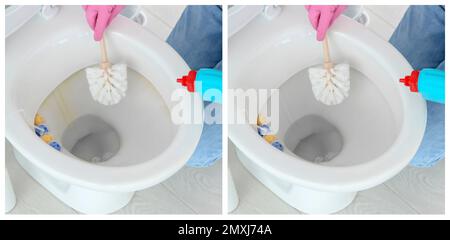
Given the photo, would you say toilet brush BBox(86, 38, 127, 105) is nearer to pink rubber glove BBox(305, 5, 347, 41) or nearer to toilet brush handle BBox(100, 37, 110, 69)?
toilet brush handle BBox(100, 37, 110, 69)

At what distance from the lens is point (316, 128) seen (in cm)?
148

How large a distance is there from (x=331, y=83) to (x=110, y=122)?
461 millimetres

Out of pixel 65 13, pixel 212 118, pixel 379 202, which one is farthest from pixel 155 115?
pixel 379 202

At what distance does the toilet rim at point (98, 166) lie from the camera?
118 centimetres

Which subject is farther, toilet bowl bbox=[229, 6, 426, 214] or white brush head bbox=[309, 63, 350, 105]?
Result: white brush head bbox=[309, 63, 350, 105]

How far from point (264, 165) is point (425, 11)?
45 cm

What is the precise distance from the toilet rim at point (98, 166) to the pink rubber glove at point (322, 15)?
29 cm

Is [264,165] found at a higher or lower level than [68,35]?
lower

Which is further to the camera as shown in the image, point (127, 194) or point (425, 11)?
point (127, 194)

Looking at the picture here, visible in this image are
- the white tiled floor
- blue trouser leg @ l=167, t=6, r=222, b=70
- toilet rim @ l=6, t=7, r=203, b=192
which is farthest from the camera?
the white tiled floor

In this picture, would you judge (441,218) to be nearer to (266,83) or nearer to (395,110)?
(395,110)

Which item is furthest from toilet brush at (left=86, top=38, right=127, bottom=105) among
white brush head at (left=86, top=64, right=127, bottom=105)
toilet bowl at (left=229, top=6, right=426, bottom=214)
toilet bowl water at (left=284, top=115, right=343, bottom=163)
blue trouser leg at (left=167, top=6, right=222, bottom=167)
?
toilet bowl water at (left=284, top=115, right=343, bottom=163)

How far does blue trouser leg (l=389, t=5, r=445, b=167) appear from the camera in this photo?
133 centimetres

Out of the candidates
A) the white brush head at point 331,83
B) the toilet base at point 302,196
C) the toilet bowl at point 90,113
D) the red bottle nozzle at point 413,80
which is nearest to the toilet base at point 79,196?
the toilet bowl at point 90,113
